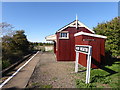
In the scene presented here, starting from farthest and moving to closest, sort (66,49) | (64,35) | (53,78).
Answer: (64,35)
(66,49)
(53,78)

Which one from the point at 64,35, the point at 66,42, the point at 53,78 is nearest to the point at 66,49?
the point at 66,42

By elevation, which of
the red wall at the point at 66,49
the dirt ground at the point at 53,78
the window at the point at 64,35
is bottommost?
the dirt ground at the point at 53,78

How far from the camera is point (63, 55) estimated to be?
39.9 ft

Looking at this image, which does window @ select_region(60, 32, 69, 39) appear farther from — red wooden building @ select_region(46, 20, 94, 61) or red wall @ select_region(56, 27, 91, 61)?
red wall @ select_region(56, 27, 91, 61)

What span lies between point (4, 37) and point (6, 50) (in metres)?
2.01

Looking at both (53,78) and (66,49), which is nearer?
(53,78)

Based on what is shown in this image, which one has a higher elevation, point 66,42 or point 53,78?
point 66,42

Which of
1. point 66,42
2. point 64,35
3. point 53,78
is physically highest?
point 64,35

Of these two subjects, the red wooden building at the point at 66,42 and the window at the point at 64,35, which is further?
the window at the point at 64,35

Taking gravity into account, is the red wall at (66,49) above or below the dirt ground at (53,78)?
above

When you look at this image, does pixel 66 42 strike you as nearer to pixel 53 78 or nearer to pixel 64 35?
pixel 64 35

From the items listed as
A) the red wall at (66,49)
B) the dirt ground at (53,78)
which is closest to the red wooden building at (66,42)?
the red wall at (66,49)

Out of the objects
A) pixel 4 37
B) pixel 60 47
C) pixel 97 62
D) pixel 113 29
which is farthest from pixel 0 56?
pixel 113 29

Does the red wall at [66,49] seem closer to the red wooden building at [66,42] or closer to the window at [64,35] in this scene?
the red wooden building at [66,42]
